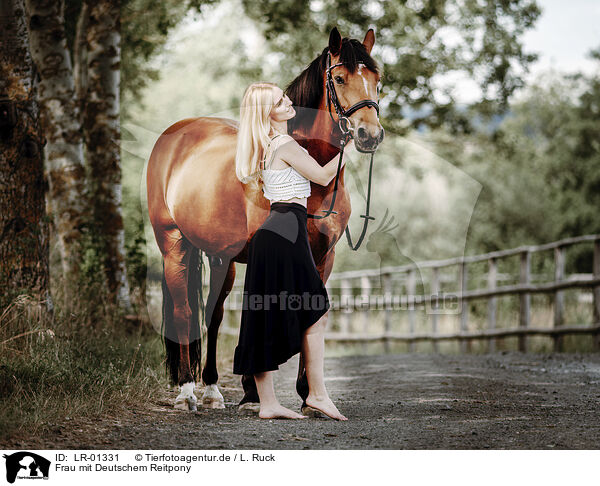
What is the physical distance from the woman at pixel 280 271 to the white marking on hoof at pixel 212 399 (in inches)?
25.0

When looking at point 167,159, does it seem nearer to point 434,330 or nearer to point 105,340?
point 105,340

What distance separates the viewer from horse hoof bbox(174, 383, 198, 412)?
475cm

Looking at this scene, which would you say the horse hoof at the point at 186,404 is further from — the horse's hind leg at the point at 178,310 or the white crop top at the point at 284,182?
the white crop top at the point at 284,182

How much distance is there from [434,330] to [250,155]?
8348 millimetres

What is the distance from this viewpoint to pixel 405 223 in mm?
24297

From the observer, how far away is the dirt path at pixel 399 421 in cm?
368

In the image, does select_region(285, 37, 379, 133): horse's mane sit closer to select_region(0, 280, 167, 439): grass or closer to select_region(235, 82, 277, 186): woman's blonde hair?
select_region(235, 82, 277, 186): woman's blonde hair

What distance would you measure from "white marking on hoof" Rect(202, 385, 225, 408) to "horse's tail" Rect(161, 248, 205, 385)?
24 cm

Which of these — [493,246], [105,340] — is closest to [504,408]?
[105,340]

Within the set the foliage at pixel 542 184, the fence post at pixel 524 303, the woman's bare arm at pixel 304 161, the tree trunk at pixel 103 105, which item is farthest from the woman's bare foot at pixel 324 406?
the foliage at pixel 542 184

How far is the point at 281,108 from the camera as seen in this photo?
4359 millimetres

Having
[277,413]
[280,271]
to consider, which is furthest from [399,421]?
[280,271]

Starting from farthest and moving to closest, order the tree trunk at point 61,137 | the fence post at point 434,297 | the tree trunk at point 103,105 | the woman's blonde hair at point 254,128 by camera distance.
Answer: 1. the fence post at point 434,297
2. the tree trunk at point 103,105
3. the tree trunk at point 61,137
4. the woman's blonde hair at point 254,128

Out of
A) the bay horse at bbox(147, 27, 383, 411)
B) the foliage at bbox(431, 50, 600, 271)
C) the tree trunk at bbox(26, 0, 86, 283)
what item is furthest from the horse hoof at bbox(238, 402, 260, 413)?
the foliage at bbox(431, 50, 600, 271)
